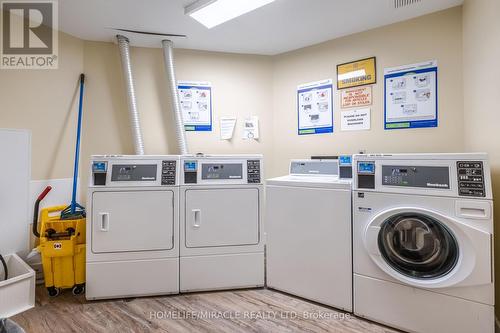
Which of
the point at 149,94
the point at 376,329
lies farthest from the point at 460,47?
the point at 149,94

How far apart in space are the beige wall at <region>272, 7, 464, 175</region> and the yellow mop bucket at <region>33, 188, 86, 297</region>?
6.48 feet

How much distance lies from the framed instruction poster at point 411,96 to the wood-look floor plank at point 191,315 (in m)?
1.63

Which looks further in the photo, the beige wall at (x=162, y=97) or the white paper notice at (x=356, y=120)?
the beige wall at (x=162, y=97)

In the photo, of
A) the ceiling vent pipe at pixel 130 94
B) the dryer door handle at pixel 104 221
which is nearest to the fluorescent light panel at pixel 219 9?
the ceiling vent pipe at pixel 130 94

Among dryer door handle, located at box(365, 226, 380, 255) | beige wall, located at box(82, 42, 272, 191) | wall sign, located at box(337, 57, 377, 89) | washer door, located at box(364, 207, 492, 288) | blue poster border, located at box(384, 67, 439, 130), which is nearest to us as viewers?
washer door, located at box(364, 207, 492, 288)

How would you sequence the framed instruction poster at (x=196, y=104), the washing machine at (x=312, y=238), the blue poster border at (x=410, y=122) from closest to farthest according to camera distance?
the washing machine at (x=312, y=238)
the blue poster border at (x=410, y=122)
the framed instruction poster at (x=196, y=104)

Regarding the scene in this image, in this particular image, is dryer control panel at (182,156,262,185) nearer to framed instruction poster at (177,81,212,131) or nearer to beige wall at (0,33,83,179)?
framed instruction poster at (177,81,212,131)

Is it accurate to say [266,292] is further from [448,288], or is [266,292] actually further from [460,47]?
[460,47]

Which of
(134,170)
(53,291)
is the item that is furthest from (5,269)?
(134,170)

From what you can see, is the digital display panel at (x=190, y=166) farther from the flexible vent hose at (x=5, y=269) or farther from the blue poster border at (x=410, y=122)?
the blue poster border at (x=410, y=122)

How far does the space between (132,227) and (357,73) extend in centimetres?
241

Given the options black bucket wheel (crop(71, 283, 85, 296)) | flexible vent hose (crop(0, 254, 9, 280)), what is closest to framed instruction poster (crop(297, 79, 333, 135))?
black bucket wheel (crop(71, 283, 85, 296))

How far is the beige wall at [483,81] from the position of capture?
1492 mm

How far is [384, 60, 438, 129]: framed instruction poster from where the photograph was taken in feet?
6.82
